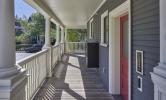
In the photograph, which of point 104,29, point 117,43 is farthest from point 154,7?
point 104,29

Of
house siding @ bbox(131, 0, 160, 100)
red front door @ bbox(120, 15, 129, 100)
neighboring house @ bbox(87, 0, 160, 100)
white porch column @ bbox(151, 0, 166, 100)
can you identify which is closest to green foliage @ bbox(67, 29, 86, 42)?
neighboring house @ bbox(87, 0, 160, 100)

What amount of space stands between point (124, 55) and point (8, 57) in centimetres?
343

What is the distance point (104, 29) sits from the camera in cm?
827

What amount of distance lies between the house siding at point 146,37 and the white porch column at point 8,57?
1578 mm

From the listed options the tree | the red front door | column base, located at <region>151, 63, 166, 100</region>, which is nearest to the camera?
column base, located at <region>151, 63, 166, 100</region>

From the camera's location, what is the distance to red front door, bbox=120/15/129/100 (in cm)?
562

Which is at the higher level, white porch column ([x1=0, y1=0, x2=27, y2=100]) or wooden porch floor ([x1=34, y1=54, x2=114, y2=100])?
white porch column ([x1=0, y1=0, x2=27, y2=100])

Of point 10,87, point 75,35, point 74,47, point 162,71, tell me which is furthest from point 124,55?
point 75,35

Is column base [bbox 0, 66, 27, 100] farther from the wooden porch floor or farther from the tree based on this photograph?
the tree

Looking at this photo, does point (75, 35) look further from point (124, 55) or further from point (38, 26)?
point (124, 55)

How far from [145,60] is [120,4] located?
1997 millimetres

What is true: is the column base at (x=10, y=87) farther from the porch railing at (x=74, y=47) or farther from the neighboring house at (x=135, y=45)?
the porch railing at (x=74, y=47)

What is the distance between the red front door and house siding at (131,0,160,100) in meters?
1.34

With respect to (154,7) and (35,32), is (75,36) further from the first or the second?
(154,7)
